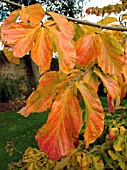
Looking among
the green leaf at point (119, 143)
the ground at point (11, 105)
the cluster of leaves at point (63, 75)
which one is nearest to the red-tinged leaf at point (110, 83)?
the cluster of leaves at point (63, 75)

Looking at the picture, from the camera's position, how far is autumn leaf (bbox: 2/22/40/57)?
20.0 inches

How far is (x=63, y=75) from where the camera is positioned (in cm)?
58

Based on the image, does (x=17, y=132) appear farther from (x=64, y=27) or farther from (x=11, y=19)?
(x=64, y=27)

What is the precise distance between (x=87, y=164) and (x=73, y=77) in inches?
49.3

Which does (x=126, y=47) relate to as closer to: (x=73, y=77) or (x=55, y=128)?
(x=73, y=77)

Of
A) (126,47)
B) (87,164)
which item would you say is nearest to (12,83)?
(87,164)

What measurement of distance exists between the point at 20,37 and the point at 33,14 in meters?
0.10

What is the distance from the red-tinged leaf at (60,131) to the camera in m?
0.49

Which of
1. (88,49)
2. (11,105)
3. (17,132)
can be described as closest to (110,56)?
(88,49)

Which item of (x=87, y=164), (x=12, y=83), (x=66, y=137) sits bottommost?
(x=12, y=83)

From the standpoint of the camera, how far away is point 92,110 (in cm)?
52

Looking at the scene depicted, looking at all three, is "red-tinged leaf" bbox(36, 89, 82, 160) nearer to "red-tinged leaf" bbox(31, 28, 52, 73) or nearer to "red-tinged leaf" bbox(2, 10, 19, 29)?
"red-tinged leaf" bbox(31, 28, 52, 73)

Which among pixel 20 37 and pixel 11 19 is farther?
pixel 11 19

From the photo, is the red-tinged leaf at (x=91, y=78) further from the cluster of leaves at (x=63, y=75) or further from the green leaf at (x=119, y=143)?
the green leaf at (x=119, y=143)
